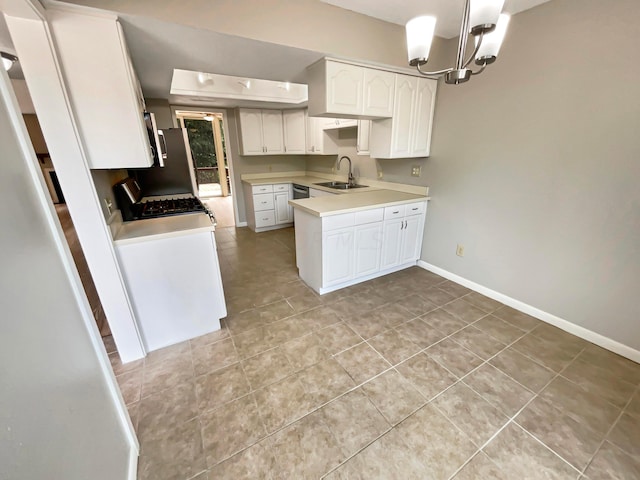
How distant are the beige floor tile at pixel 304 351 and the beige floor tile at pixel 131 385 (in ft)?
3.19

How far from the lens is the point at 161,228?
2031mm

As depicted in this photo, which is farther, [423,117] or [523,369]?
[423,117]

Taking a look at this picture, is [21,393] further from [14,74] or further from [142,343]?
[14,74]

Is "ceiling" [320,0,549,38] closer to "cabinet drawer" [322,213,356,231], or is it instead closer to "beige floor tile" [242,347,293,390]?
"cabinet drawer" [322,213,356,231]

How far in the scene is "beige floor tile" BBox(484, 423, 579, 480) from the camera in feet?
4.22

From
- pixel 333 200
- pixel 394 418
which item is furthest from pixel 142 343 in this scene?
pixel 333 200

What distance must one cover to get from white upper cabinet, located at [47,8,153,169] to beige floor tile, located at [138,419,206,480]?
165 cm

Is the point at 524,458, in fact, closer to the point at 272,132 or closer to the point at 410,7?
the point at 410,7

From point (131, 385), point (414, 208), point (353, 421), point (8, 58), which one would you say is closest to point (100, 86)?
point (8, 58)

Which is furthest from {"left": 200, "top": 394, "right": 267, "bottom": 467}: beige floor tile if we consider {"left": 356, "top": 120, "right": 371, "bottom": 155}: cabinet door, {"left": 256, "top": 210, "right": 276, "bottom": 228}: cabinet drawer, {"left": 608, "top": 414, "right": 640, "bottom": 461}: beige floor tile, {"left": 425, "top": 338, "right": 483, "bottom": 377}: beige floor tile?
{"left": 256, "top": 210, "right": 276, "bottom": 228}: cabinet drawer

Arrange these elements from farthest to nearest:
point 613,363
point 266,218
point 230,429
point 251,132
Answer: point 266,218, point 251,132, point 613,363, point 230,429

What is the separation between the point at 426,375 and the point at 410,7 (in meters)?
2.77

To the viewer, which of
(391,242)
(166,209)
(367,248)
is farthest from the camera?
(391,242)

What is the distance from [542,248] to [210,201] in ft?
24.5
